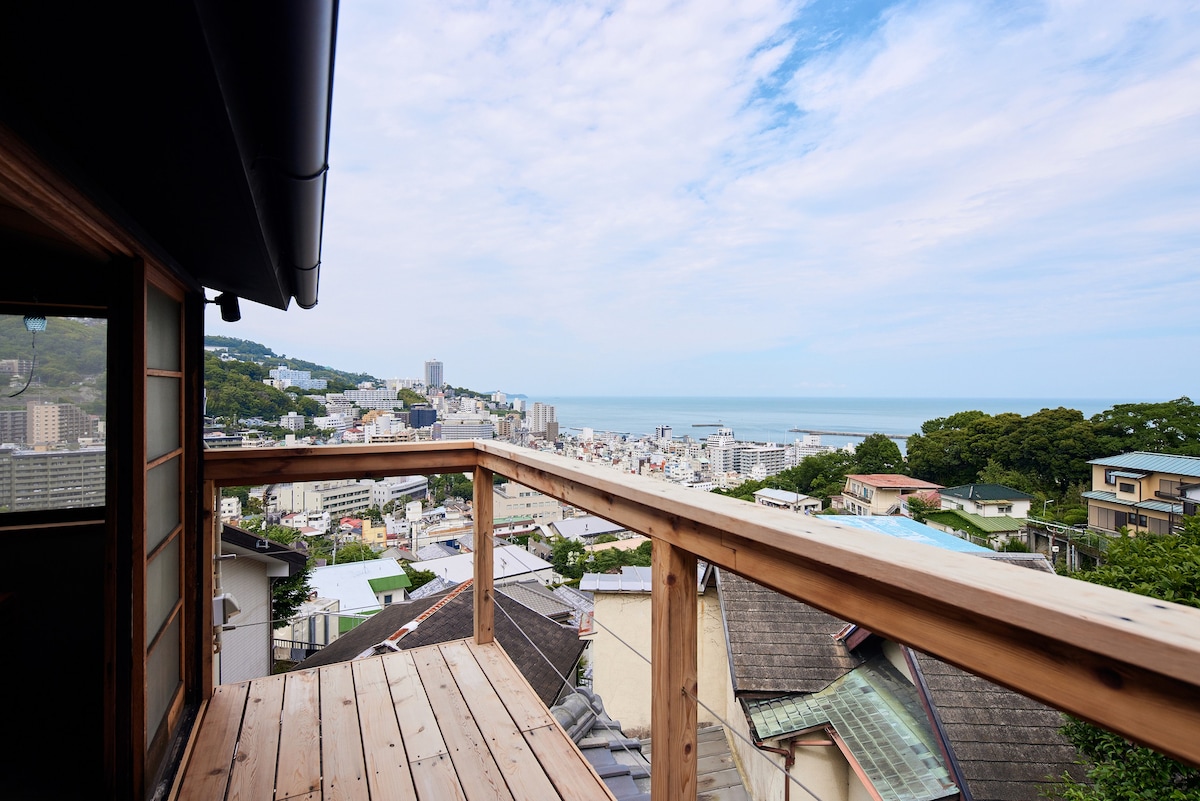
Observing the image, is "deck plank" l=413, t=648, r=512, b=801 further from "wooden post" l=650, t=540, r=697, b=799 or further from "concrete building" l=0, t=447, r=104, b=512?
"concrete building" l=0, t=447, r=104, b=512

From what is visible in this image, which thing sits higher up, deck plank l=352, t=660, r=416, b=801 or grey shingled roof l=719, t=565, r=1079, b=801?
deck plank l=352, t=660, r=416, b=801

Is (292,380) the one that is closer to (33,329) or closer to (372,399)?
(372,399)

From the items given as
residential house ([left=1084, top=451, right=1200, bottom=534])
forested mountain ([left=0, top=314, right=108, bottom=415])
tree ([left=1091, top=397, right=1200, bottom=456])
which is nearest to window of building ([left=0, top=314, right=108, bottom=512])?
forested mountain ([left=0, top=314, right=108, bottom=415])

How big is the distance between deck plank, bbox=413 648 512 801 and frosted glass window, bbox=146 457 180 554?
1.09 m

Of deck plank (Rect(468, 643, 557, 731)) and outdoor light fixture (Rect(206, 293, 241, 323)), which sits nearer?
deck plank (Rect(468, 643, 557, 731))

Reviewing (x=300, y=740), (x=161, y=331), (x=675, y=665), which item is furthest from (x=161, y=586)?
(x=675, y=665)

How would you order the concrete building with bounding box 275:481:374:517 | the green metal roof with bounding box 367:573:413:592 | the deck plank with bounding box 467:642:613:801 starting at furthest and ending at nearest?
the concrete building with bounding box 275:481:374:517 < the green metal roof with bounding box 367:573:413:592 < the deck plank with bounding box 467:642:613:801

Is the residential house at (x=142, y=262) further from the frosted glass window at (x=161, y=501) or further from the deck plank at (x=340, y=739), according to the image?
the deck plank at (x=340, y=739)

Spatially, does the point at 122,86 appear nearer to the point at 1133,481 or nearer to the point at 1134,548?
the point at 1134,548

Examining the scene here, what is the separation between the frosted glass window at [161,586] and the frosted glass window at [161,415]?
1.10ft

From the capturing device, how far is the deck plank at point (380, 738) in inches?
64.7

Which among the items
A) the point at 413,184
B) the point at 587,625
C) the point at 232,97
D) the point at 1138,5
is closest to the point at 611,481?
the point at 232,97

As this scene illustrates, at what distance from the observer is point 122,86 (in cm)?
94

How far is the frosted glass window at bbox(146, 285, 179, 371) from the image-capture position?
1.70 metres
